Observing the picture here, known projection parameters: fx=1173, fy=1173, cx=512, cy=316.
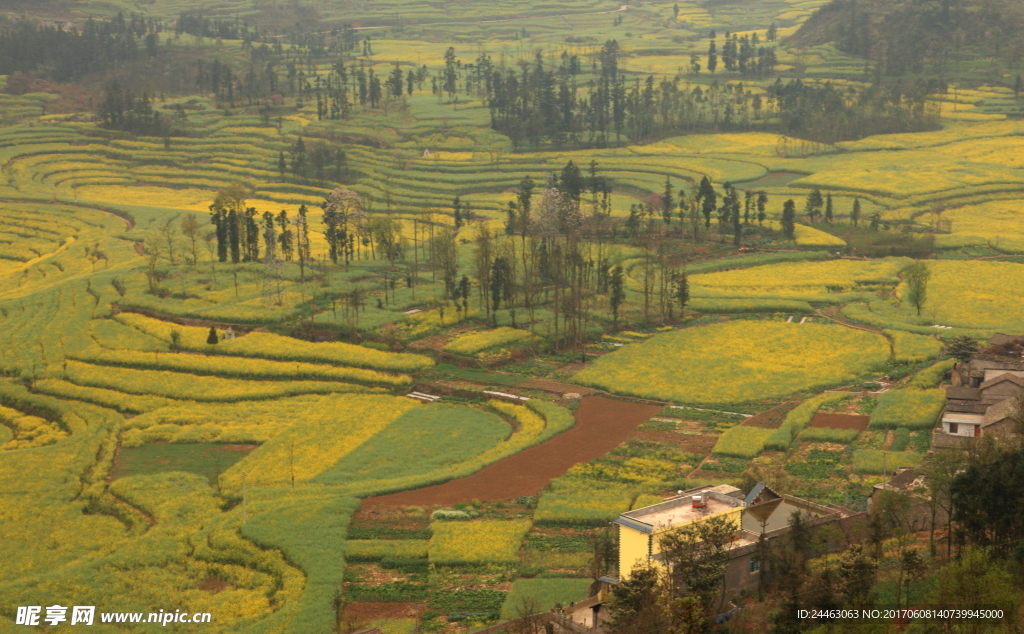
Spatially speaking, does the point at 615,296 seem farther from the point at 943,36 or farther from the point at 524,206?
the point at 943,36

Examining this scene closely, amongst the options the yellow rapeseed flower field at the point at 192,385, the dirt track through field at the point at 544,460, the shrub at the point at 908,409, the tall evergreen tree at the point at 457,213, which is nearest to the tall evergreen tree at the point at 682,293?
the dirt track through field at the point at 544,460

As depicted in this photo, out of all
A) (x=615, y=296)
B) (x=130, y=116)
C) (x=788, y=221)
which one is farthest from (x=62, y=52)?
(x=615, y=296)

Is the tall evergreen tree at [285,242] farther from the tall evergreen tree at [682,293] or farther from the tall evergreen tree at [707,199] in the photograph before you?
the tall evergreen tree at [707,199]

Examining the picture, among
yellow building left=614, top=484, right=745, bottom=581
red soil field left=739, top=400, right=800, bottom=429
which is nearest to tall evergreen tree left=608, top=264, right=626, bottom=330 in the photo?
red soil field left=739, top=400, right=800, bottom=429

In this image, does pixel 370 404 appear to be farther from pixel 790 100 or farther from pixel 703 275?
pixel 790 100

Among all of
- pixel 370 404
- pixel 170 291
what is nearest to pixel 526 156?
pixel 170 291
